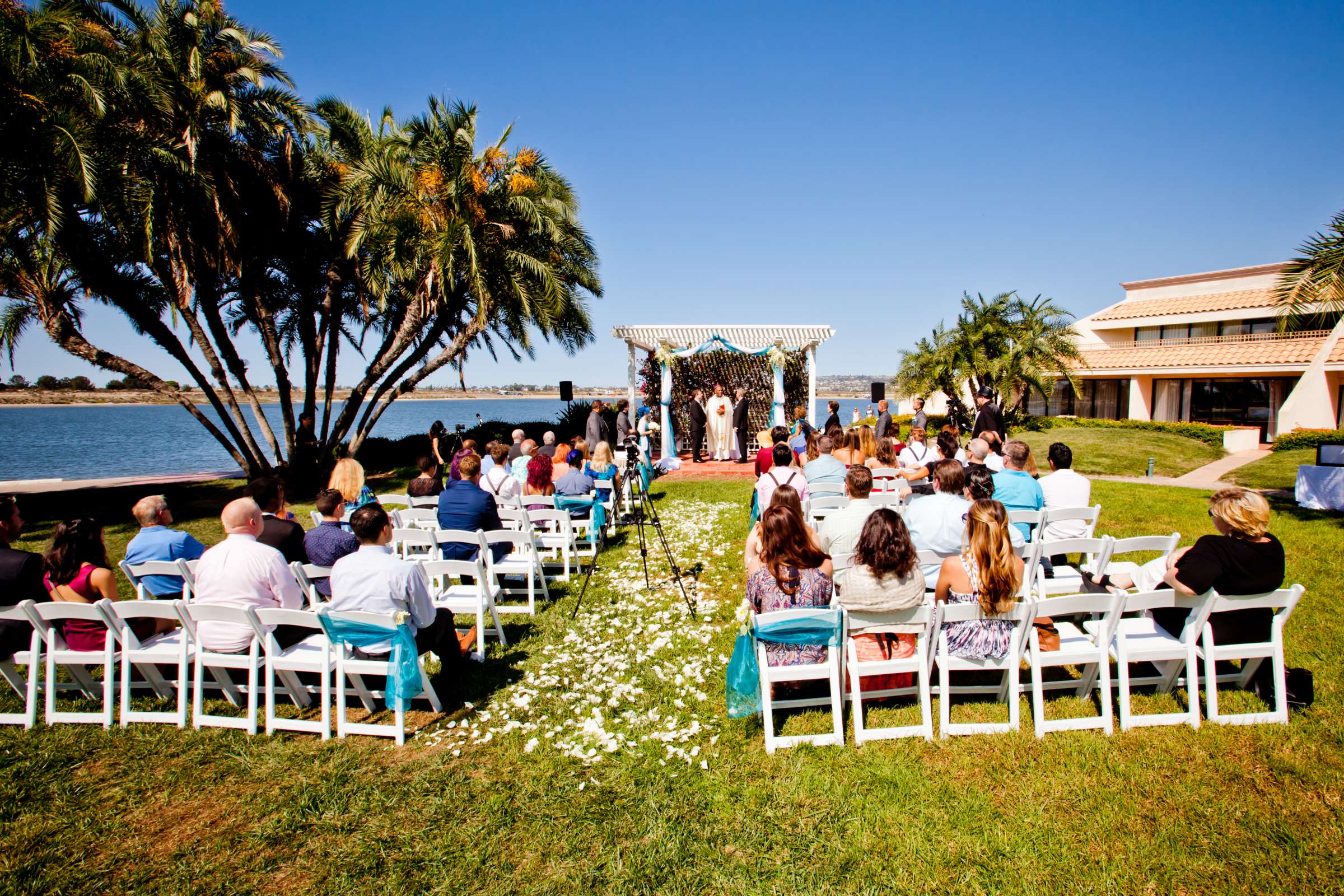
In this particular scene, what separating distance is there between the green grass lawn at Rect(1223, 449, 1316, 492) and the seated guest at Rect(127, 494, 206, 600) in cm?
1743

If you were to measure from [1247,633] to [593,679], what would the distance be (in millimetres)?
4048

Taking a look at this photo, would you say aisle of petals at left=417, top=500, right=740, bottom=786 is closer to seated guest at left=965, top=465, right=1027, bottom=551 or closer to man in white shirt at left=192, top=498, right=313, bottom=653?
man in white shirt at left=192, top=498, right=313, bottom=653

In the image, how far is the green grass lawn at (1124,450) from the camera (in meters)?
16.2

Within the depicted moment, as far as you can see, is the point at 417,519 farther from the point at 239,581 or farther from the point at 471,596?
the point at 239,581

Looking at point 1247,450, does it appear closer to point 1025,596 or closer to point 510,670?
point 1025,596

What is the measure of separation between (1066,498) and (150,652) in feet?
23.6

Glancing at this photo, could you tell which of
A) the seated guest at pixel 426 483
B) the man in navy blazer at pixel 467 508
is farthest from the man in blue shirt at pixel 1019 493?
the seated guest at pixel 426 483

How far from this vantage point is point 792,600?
12.6 ft

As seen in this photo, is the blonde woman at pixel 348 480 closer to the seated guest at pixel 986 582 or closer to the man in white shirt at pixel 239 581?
the man in white shirt at pixel 239 581

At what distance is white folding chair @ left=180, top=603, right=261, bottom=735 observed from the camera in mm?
3809

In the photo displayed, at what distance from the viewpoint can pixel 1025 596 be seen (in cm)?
433

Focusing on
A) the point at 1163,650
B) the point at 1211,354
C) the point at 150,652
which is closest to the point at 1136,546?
the point at 1163,650

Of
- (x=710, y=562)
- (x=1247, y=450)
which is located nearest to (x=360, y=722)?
(x=710, y=562)

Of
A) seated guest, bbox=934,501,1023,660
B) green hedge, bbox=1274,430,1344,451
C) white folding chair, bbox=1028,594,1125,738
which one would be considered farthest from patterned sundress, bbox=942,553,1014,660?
green hedge, bbox=1274,430,1344,451
